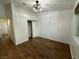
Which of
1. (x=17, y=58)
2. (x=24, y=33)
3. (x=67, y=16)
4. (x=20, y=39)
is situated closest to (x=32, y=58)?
(x=17, y=58)

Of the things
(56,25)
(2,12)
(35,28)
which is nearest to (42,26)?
(35,28)

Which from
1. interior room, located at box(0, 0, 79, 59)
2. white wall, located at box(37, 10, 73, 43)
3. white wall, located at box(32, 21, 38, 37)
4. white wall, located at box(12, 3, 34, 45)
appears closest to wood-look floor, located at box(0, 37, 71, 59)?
interior room, located at box(0, 0, 79, 59)

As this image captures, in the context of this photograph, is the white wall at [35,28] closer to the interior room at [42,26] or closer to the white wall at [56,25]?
the white wall at [56,25]

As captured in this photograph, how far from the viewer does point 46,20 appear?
648cm

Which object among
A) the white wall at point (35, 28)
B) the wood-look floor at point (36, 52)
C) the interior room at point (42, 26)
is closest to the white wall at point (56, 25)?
the interior room at point (42, 26)

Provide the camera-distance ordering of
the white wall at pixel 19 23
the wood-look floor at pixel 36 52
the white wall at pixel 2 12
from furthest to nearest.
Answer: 1. the white wall at pixel 2 12
2. the white wall at pixel 19 23
3. the wood-look floor at pixel 36 52

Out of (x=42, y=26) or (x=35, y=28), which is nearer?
(x=42, y=26)

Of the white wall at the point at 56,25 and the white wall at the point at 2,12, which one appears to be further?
the white wall at the point at 2,12

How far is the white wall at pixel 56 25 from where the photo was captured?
4.72 metres

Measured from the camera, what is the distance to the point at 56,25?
219 inches

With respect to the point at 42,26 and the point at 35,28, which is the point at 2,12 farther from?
the point at 42,26

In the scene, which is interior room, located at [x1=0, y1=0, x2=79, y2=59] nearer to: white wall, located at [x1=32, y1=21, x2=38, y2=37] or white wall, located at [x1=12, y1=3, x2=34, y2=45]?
white wall, located at [x1=12, y1=3, x2=34, y2=45]

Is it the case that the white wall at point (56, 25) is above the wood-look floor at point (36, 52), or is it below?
above

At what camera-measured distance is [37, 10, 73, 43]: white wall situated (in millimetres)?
4723
